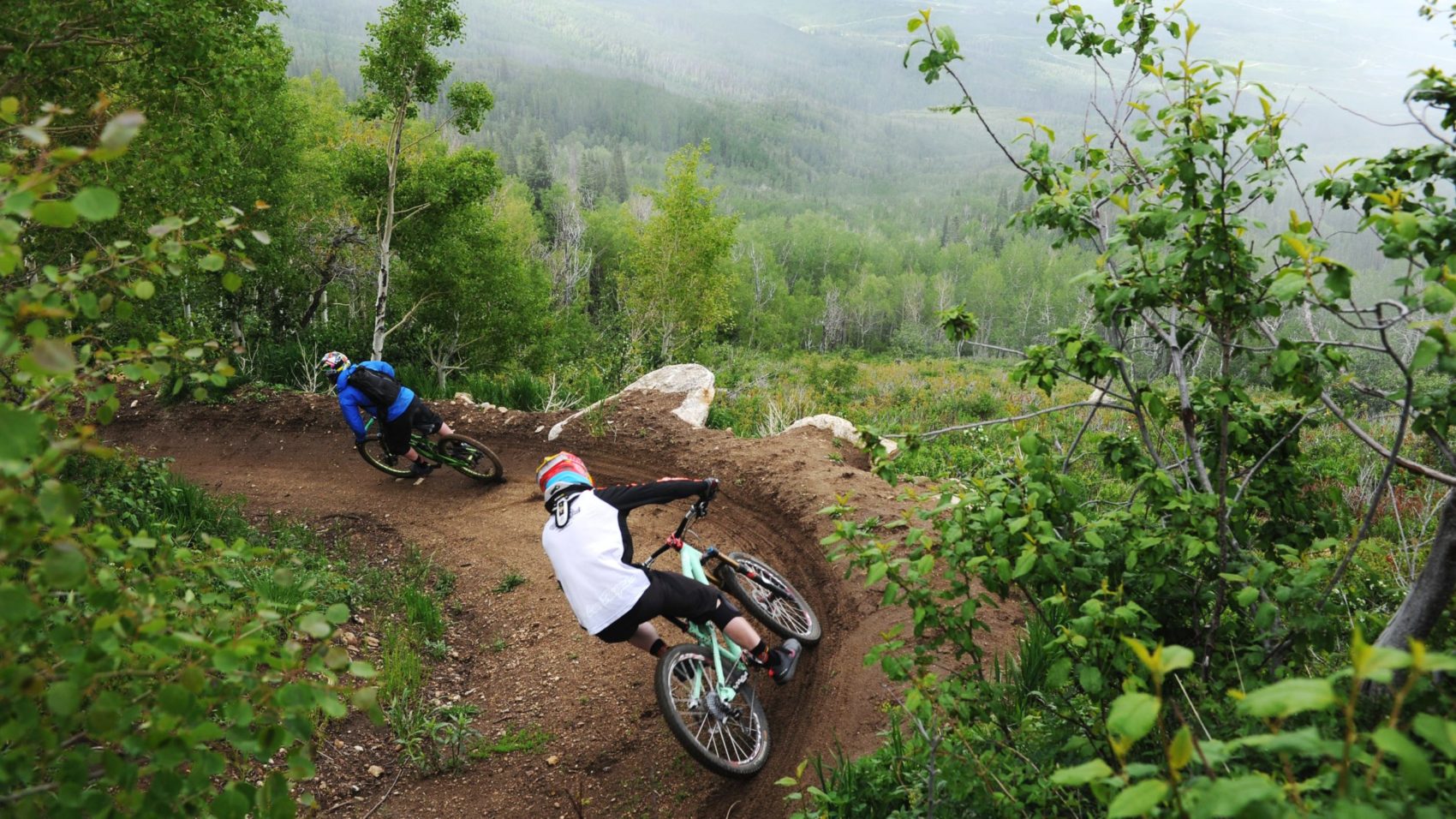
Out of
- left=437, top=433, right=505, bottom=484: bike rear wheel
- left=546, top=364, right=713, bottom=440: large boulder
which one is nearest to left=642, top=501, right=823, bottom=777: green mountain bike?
left=437, top=433, right=505, bottom=484: bike rear wheel

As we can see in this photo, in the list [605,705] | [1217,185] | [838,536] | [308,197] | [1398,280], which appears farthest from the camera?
[308,197]

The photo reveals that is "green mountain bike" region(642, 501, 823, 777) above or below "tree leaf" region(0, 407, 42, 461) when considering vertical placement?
below

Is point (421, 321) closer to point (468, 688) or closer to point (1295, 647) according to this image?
point (468, 688)

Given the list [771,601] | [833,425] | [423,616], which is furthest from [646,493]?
[833,425]

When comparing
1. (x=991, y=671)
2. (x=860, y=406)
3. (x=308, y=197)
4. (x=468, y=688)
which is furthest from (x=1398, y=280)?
(x=308, y=197)

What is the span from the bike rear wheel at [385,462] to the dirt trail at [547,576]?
0.20 metres

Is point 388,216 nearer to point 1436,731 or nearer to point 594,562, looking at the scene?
point 594,562

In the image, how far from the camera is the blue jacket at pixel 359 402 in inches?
350

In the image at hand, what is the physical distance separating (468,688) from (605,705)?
1297 millimetres

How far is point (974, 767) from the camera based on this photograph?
340cm

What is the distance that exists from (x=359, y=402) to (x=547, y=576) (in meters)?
3.27

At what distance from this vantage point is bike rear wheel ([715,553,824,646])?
5.95m

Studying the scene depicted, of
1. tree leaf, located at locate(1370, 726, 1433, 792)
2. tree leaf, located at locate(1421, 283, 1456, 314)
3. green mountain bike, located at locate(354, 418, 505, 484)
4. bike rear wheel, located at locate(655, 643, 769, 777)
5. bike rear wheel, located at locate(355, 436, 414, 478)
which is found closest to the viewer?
tree leaf, located at locate(1370, 726, 1433, 792)

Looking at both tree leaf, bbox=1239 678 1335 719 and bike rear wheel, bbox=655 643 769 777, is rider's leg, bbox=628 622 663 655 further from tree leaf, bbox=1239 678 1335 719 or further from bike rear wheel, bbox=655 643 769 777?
tree leaf, bbox=1239 678 1335 719
